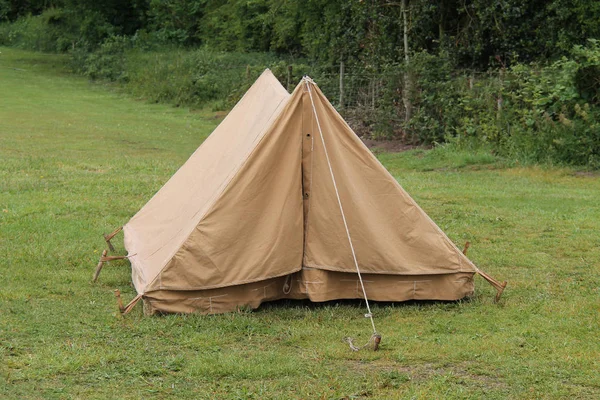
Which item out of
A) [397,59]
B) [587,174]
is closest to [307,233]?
[587,174]

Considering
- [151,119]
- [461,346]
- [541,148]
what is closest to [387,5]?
[151,119]

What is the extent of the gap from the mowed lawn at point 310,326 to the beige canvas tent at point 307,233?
194 millimetres

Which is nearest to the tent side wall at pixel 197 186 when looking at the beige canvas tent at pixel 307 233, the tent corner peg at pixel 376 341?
the beige canvas tent at pixel 307 233

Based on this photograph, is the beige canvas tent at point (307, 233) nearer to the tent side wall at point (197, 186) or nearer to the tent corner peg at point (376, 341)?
the tent side wall at point (197, 186)

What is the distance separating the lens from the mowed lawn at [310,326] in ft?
17.4

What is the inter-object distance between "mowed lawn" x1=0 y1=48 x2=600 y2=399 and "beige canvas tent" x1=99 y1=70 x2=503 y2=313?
19cm

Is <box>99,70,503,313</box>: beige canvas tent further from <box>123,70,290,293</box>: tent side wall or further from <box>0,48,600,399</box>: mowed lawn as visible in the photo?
<box>0,48,600,399</box>: mowed lawn

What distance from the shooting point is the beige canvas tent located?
22.2ft

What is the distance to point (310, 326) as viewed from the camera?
6.55 meters

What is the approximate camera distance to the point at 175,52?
107 feet

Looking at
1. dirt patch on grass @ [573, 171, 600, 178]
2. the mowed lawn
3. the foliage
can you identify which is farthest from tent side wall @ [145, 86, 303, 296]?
the foliage

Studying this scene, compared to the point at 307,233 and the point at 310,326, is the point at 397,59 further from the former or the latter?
the point at 310,326

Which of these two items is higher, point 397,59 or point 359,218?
point 397,59

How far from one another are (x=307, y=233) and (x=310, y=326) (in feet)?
2.68
